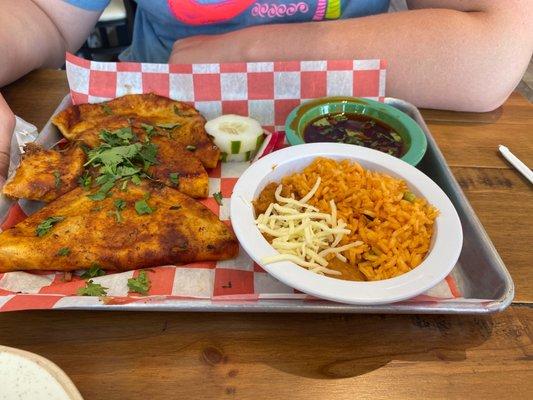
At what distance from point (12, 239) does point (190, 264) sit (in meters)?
0.54

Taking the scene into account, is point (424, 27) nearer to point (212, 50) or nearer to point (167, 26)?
point (212, 50)

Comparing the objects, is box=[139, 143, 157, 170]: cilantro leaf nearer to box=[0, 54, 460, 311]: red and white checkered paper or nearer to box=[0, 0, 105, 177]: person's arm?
box=[0, 54, 460, 311]: red and white checkered paper

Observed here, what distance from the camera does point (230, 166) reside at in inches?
72.5

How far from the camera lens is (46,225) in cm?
136

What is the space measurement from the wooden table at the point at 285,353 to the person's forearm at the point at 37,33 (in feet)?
4.77

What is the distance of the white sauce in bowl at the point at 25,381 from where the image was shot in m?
0.78

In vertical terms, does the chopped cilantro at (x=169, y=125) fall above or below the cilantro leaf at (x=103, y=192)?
above

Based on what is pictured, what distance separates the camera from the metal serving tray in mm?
1100

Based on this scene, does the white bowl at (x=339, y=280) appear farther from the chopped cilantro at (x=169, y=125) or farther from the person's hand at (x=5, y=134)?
the person's hand at (x=5, y=134)

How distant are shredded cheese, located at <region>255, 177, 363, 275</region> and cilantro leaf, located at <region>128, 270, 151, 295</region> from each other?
376mm

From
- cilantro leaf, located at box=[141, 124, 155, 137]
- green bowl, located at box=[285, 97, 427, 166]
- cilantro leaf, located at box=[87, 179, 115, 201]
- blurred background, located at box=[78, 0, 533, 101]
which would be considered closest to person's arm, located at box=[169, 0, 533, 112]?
green bowl, located at box=[285, 97, 427, 166]

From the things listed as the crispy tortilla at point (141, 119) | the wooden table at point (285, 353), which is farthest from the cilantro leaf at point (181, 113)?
the wooden table at point (285, 353)

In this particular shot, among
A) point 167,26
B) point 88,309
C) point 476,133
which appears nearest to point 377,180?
point 476,133

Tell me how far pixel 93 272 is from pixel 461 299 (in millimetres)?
1076
